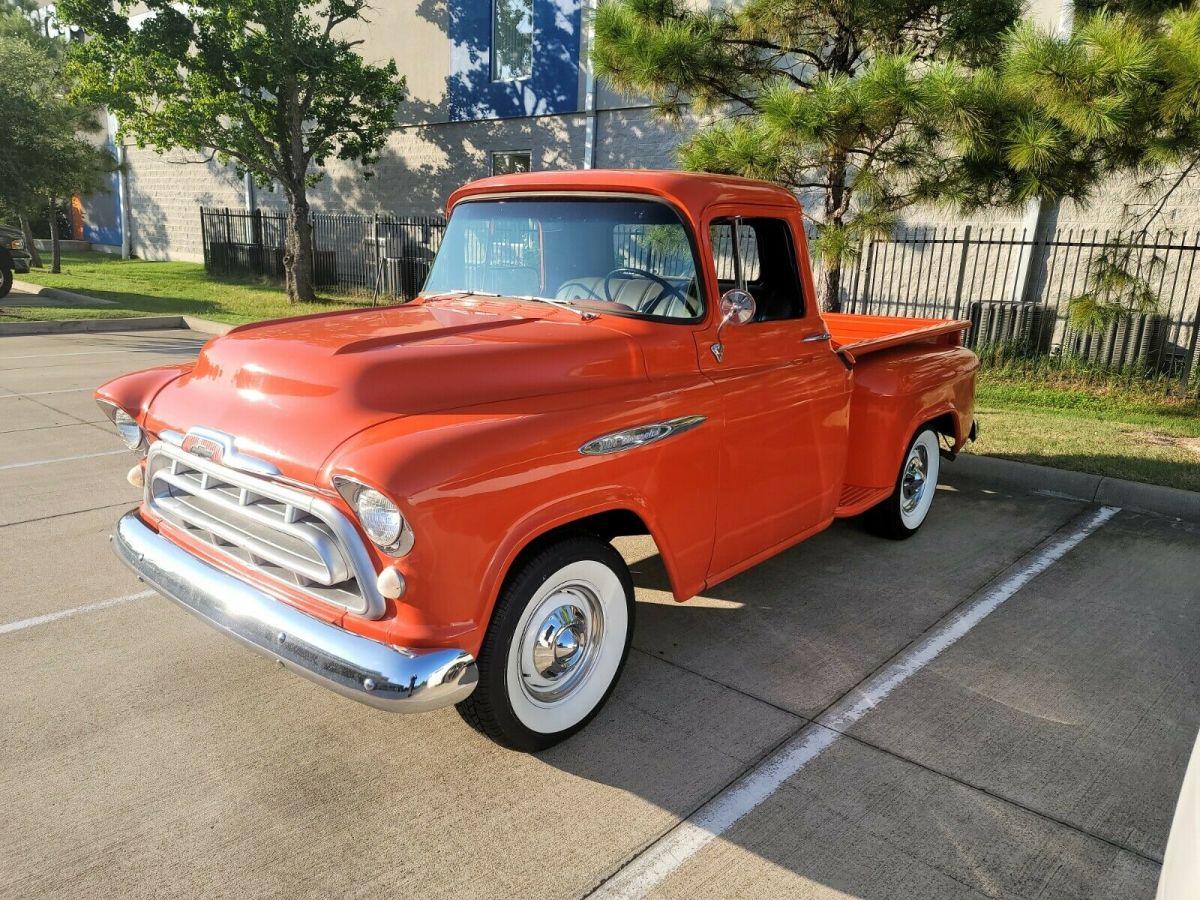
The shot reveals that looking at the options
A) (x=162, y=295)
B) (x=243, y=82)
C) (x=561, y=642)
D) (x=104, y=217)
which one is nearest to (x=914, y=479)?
(x=561, y=642)

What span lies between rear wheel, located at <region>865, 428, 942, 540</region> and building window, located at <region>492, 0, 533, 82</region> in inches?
583

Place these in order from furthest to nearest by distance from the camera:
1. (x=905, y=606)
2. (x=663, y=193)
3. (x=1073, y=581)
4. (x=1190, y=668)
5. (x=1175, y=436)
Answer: (x=1175, y=436) → (x=1073, y=581) → (x=905, y=606) → (x=1190, y=668) → (x=663, y=193)

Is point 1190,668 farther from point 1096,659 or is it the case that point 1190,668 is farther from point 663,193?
point 663,193

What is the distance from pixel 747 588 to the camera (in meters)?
4.80

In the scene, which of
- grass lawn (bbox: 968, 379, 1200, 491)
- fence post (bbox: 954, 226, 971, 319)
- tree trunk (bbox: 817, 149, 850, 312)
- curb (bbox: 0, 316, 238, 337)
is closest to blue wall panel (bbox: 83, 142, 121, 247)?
curb (bbox: 0, 316, 238, 337)

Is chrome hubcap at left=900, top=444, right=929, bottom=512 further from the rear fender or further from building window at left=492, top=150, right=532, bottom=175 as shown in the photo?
building window at left=492, top=150, right=532, bottom=175

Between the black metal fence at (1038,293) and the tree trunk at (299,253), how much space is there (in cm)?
1058

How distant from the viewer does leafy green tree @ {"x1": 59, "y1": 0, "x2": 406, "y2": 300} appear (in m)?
16.1

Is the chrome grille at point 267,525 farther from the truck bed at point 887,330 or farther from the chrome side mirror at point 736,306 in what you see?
the truck bed at point 887,330

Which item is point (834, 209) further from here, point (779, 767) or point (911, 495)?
point (779, 767)

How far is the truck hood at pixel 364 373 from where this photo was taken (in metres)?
2.96

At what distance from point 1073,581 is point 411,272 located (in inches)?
595

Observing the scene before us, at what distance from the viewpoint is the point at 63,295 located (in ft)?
56.8

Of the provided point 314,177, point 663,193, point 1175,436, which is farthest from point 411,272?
point 663,193
